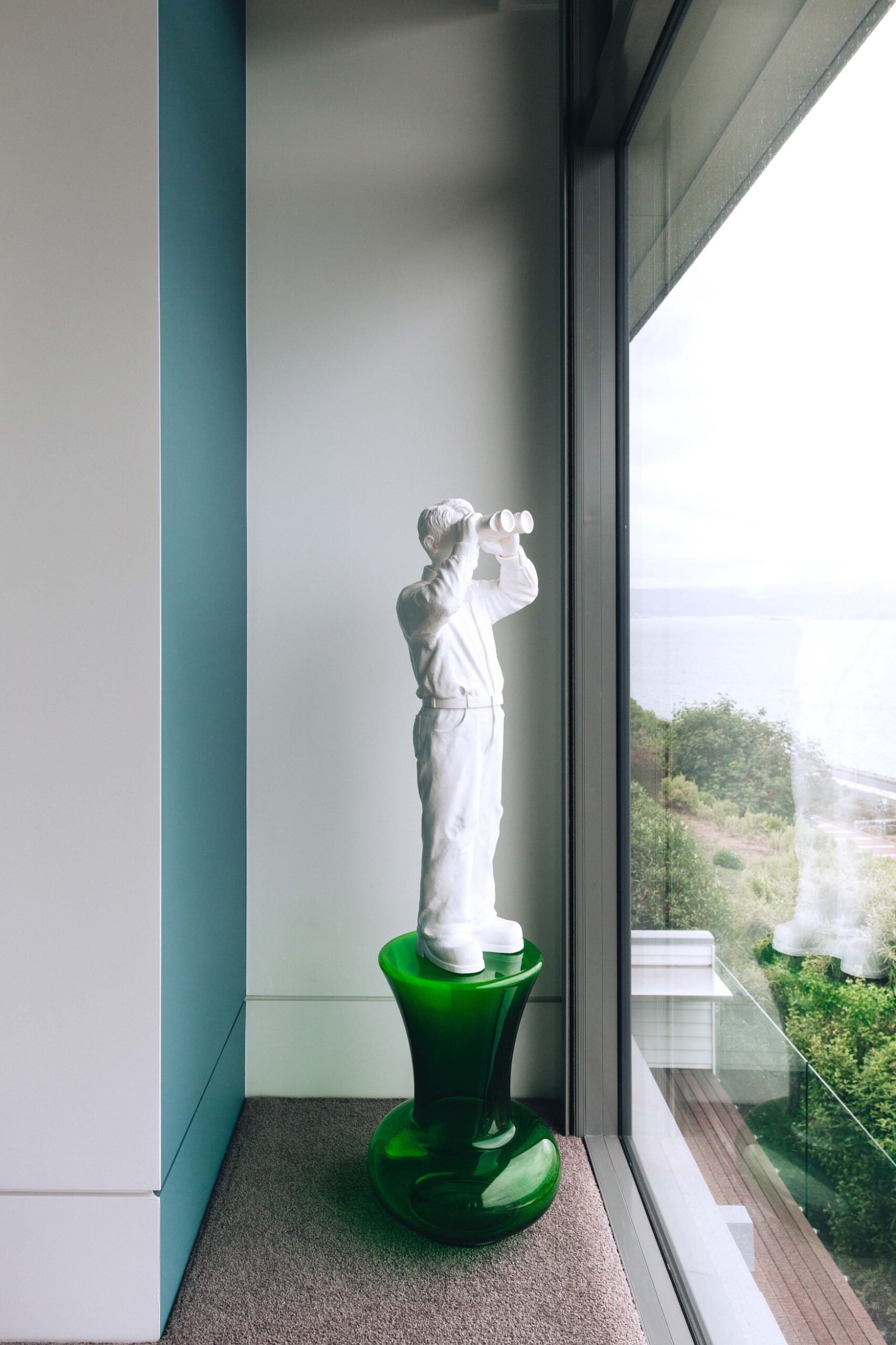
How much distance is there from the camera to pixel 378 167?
1961 mm

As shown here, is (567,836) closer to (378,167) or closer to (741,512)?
(741,512)

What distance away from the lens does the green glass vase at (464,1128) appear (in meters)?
1.42

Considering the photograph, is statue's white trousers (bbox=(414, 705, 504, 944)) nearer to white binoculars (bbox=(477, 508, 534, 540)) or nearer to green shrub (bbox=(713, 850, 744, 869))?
white binoculars (bbox=(477, 508, 534, 540))

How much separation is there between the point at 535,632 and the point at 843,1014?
4.17 ft

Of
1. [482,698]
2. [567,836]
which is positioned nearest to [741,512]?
[482,698]

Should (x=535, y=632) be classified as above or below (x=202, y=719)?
above

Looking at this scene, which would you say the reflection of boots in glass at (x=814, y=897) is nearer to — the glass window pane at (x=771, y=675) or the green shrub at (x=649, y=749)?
the glass window pane at (x=771, y=675)

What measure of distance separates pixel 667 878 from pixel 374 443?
1180 millimetres

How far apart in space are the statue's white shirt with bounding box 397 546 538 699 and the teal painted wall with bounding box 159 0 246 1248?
0.40 m

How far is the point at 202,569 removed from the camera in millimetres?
1547

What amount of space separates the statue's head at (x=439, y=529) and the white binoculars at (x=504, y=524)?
60 millimetres

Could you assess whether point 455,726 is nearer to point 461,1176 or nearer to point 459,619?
point 459,619

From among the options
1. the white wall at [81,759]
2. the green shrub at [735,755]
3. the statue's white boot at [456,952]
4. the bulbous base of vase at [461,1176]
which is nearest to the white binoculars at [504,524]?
the green shrub at [735,755]

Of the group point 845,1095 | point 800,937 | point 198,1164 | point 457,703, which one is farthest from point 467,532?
point 198,1164
